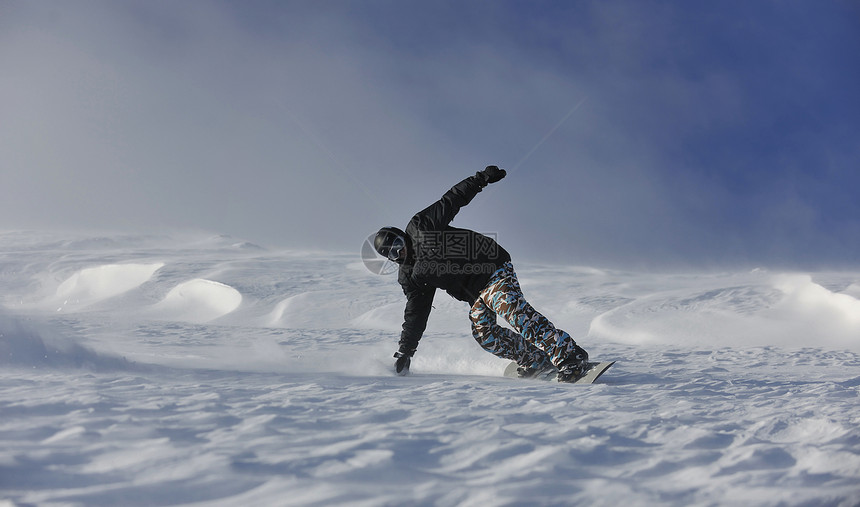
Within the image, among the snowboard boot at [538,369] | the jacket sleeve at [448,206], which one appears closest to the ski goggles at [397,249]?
the jacket sleeve at [448,206]

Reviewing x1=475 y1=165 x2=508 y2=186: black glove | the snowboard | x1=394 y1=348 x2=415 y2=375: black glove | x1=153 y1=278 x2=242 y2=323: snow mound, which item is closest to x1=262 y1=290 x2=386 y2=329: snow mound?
x1=153 y1=278 x2=242 y2=323: snow mound

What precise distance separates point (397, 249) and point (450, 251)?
1.55ft

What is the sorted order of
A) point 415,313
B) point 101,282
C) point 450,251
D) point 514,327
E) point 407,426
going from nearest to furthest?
point 407,426
point 514,327
point 450,251
point 415,313
point 101,282

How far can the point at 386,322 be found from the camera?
10.7 metres

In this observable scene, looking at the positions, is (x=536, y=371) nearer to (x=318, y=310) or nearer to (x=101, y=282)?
(x=318, y=310)

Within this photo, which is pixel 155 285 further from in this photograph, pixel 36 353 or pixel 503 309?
pixel 503 309

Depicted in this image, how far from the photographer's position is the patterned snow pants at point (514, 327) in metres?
4.27

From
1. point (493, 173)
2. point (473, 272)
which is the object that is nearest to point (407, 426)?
point (473, 272)

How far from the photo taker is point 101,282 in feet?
53.7

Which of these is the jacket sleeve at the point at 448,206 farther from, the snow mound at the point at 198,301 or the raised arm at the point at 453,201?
the snow mound at the point at 198,301

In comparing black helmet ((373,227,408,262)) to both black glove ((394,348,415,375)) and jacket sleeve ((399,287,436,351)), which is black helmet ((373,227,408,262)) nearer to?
jacket sleeve ((399,287,436,351))

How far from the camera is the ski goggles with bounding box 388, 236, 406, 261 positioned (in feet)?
14.7

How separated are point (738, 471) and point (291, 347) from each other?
587cm

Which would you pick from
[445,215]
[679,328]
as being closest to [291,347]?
[445,215]
